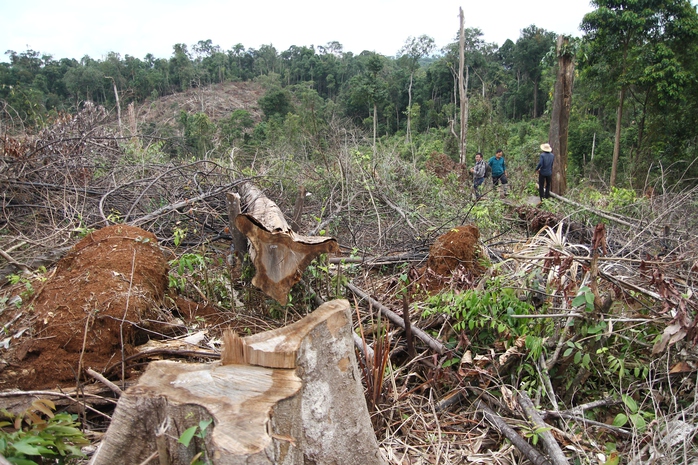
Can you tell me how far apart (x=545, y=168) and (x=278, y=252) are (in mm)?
7404

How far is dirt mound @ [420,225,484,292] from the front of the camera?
11.3ft

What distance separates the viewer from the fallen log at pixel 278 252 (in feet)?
9.30

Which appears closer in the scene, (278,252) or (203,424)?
(203,424)

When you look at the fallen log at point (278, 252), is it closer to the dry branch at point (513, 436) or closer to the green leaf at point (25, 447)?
the dry branch at point (513, 436)

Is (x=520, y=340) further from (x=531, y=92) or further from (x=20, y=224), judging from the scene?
(x=531, y=92)

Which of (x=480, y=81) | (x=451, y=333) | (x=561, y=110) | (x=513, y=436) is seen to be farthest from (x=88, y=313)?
(x=480, y=81)

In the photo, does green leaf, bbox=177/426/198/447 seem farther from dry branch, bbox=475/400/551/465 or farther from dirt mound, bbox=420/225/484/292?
dirt mound, bbox=420/225/484/292

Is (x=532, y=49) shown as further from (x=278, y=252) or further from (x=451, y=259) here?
(x=278, y=252)

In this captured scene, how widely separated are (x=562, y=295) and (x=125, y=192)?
16.2ft

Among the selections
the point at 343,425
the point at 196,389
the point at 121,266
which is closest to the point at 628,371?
the point at 343,425

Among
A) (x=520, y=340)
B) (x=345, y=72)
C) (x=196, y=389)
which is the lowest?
(x=520, y=340)

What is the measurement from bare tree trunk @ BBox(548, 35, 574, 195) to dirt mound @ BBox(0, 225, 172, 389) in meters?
9.06

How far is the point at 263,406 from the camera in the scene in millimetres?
1410

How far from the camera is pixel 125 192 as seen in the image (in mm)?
5395
